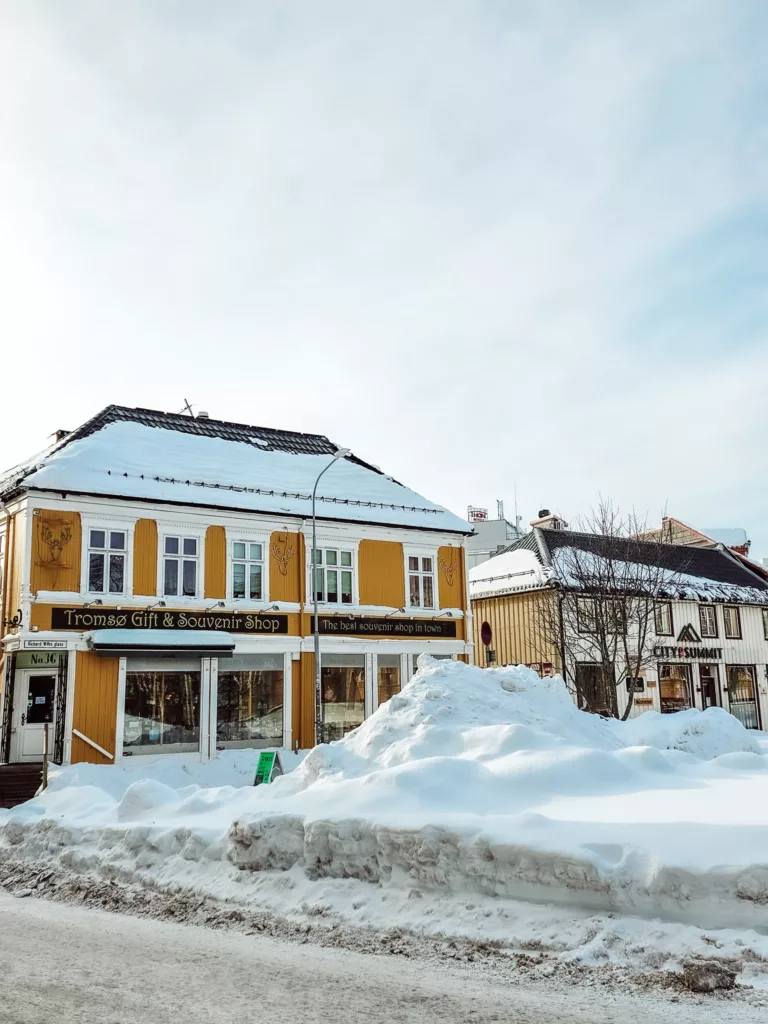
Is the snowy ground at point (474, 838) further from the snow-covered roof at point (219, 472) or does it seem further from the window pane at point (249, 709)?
the snow-covered roof at point (219, 472)

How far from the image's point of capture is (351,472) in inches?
1128

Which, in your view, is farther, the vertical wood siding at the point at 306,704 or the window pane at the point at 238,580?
the vertical wood siding at the point at 306,704

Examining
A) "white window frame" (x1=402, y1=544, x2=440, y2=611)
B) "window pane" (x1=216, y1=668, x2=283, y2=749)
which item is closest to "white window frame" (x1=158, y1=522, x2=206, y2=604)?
"window pane" (x1=216, y1=668, x2=283, y2=749)

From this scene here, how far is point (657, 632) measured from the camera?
34438 millimetres

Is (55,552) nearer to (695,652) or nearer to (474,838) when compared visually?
(474,838)

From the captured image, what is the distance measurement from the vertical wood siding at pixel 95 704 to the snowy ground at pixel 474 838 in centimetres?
554

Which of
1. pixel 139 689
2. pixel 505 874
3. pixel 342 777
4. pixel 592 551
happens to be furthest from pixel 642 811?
pixel 592 551

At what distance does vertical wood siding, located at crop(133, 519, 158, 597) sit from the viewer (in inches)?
881

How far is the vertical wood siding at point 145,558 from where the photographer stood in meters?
22.4

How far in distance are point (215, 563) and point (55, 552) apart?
4.16 m

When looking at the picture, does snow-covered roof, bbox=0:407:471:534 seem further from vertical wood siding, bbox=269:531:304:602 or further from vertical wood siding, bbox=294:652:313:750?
vertical wood siding, bbox=294:652:313:750

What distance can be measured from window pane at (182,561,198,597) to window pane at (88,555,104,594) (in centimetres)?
215

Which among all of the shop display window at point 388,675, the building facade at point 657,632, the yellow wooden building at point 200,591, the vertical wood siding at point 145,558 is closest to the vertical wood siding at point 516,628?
the building facade at point 657,632

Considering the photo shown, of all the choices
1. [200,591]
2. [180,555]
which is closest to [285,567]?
[200,591]
